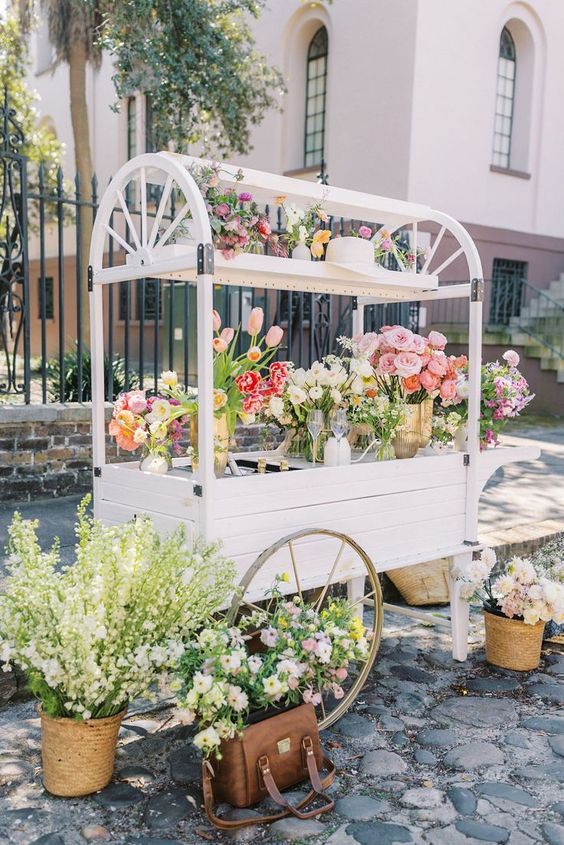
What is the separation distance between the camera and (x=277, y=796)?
255cm

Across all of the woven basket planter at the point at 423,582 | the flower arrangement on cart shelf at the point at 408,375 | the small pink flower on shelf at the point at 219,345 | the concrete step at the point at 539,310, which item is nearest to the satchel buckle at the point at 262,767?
the small pink flower on shelf at the point at 219,345

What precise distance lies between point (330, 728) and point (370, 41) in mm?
11581

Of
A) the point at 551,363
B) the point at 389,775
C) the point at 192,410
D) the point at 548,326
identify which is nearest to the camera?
the point at 389,775

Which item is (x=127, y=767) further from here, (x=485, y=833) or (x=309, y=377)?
(x=309, y=377)

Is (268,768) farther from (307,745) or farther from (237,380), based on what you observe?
(237,380)

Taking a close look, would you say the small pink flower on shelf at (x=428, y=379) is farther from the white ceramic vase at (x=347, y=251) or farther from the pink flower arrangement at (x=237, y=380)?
the pink flower arrangement at (x=237, y=380)

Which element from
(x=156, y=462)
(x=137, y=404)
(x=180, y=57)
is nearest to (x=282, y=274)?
(x=137, y=404)

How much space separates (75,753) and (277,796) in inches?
26.7

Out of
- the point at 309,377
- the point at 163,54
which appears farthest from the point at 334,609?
the point at 163,54

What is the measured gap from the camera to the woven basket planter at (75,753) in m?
2.61

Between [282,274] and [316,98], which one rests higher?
[316,98]

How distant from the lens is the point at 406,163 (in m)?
12.0

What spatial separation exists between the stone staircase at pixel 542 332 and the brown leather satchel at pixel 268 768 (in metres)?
10.5

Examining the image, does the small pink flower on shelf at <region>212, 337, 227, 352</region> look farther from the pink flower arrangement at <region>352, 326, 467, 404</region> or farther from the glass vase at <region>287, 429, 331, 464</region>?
the pink flower arrangement at <region>352, 326, 467, 404</region>
